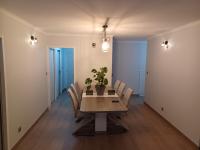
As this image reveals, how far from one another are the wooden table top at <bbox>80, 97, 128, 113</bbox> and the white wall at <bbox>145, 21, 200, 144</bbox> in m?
1.27

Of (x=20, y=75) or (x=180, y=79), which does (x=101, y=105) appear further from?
(x=180, y=79)

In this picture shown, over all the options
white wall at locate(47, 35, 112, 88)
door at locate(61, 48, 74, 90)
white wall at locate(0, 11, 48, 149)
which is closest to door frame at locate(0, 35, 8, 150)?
white wall at locate(0, 11, 48, 149)

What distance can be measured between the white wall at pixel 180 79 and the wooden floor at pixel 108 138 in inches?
12.3

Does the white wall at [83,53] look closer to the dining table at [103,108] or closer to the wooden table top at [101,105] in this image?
the dining table at [103,108]

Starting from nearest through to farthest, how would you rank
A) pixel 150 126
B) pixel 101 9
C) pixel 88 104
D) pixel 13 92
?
pixel 101 9 → pixel 13 92 → pixel 88 104 → pixel 150 126

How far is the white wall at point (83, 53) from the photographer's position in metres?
5.36

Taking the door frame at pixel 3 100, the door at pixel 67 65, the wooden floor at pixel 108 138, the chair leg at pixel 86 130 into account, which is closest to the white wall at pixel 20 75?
the door frame at pixel 3 100

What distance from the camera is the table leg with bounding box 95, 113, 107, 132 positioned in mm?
3635

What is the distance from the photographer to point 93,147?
312cm

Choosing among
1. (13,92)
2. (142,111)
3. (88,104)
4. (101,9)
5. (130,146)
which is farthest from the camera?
(142,111)

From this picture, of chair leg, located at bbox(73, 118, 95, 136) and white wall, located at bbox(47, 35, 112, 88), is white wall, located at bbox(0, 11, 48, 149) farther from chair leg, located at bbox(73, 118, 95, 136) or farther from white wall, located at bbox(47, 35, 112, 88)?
chair leg, located at bbox(73, 118, 95, 136)

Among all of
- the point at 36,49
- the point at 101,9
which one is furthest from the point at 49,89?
the point at 101,9

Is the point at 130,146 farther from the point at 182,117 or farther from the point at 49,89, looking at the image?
the point at 49,89

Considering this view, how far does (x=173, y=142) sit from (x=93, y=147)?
1535mm
